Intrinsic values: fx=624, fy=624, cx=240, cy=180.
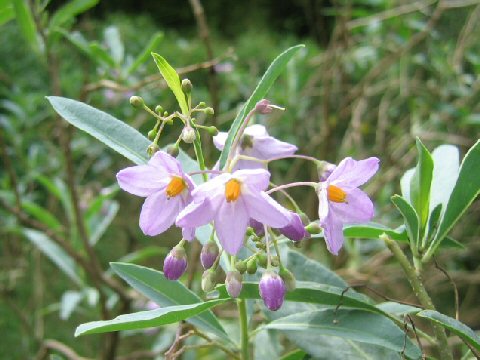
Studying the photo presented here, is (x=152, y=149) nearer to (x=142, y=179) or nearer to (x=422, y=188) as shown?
(x=142, y=179)

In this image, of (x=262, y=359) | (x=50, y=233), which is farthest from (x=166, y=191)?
(x=50, y=233)

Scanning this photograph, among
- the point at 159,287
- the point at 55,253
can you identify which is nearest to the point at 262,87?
the point at 159,287

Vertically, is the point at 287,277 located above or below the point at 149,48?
below

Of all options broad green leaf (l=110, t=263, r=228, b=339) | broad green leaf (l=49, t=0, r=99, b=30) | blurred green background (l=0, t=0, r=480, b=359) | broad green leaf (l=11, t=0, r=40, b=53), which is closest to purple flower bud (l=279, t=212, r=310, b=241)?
broad green leaf (l=110, t=263, r=228, b=339)

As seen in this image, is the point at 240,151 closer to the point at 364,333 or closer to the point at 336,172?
the point at 336,172

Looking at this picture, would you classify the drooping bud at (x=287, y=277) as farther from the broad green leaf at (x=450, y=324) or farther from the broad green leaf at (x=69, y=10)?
the broad green leaf at (x=69, y=10)
